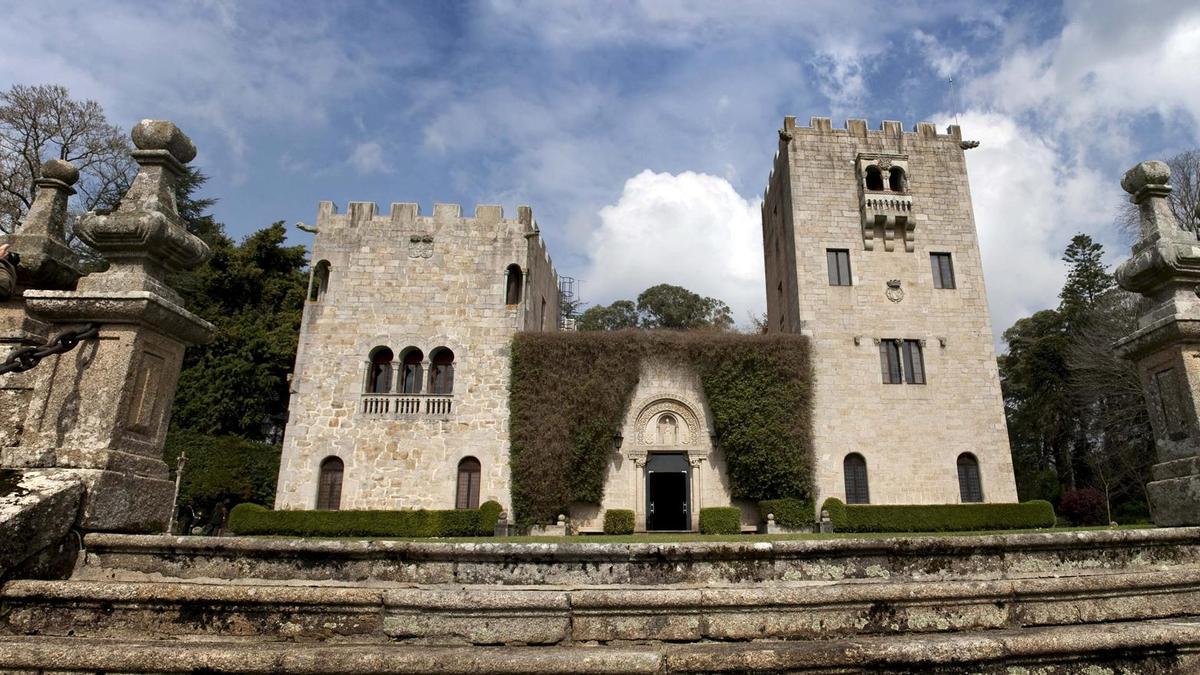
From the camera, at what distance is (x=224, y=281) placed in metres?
27.8

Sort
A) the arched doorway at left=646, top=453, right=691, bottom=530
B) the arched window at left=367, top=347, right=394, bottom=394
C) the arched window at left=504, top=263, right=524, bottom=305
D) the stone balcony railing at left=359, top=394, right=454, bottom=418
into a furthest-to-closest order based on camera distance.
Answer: the arched window at left=504, top=263, right=524, bottom=305 → the arched window at left=367, top=347, right=394, bottom=394 → the stone balcony railing at left=359, top=394, right=454, bottom=418 → the arched doorway at left=646, top=453, right=691, bottom=530

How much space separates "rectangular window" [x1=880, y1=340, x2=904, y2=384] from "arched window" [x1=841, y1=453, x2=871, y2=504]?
279 centimetres

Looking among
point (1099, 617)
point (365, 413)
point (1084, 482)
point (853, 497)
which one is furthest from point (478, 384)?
point (1084, 482)

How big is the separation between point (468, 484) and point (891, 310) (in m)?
15.1

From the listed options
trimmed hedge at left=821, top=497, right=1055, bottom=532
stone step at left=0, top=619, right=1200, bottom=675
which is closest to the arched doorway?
trimmed hedge at left=821, top=497, right=1055, bottom=532

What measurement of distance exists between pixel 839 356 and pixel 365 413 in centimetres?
1555

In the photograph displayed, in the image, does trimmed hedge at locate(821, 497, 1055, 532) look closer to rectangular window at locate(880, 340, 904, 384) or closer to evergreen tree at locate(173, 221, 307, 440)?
rectangular window at locate(880, 340, 904, 384)

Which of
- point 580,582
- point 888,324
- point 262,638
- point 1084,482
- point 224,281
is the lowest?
point 262,638

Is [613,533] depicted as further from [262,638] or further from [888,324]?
[262,638]

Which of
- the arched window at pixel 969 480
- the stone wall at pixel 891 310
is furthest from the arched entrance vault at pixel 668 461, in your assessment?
the arched window at pixel 969 480

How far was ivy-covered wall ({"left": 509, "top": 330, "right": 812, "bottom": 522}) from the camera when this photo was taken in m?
19.7

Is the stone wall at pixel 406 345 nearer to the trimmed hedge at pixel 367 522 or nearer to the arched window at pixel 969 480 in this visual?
the trimmed hedge at pixel 367 522

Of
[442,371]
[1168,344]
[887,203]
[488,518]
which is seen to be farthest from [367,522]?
[887,203]

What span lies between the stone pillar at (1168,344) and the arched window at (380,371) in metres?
19.4
